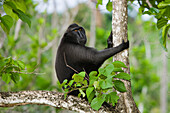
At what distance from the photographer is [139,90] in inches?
489

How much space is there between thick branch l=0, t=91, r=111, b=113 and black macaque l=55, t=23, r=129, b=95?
88 centimetres

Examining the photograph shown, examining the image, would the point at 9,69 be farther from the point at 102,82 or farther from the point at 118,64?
the point at 118,64

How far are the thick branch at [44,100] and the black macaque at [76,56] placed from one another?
34.5 inches

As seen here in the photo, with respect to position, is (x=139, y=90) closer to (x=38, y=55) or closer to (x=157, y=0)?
(x=38, y=55)

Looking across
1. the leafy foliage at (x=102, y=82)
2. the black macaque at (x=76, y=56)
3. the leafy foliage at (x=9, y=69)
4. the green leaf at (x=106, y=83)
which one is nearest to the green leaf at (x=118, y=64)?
the leafy foliage at (x=102, y=82)

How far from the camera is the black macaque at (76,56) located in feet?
11.9

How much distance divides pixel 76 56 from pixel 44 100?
1.39m

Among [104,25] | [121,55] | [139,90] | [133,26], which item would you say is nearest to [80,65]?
[121,55]

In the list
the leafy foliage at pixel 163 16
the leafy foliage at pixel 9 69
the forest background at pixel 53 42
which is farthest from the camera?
the forest background at pixel 53 42

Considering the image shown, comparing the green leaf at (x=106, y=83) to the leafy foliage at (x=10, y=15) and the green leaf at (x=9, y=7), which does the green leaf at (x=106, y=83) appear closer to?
the leafy foliage at (x=10, y=15)

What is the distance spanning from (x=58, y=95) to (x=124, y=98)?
0.88m

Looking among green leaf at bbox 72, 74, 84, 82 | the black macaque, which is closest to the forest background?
the black macaque

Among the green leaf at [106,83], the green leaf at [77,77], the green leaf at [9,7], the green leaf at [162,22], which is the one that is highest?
the green leaf at [9,7]

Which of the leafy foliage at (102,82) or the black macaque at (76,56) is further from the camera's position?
the black macaque at (76,56)
